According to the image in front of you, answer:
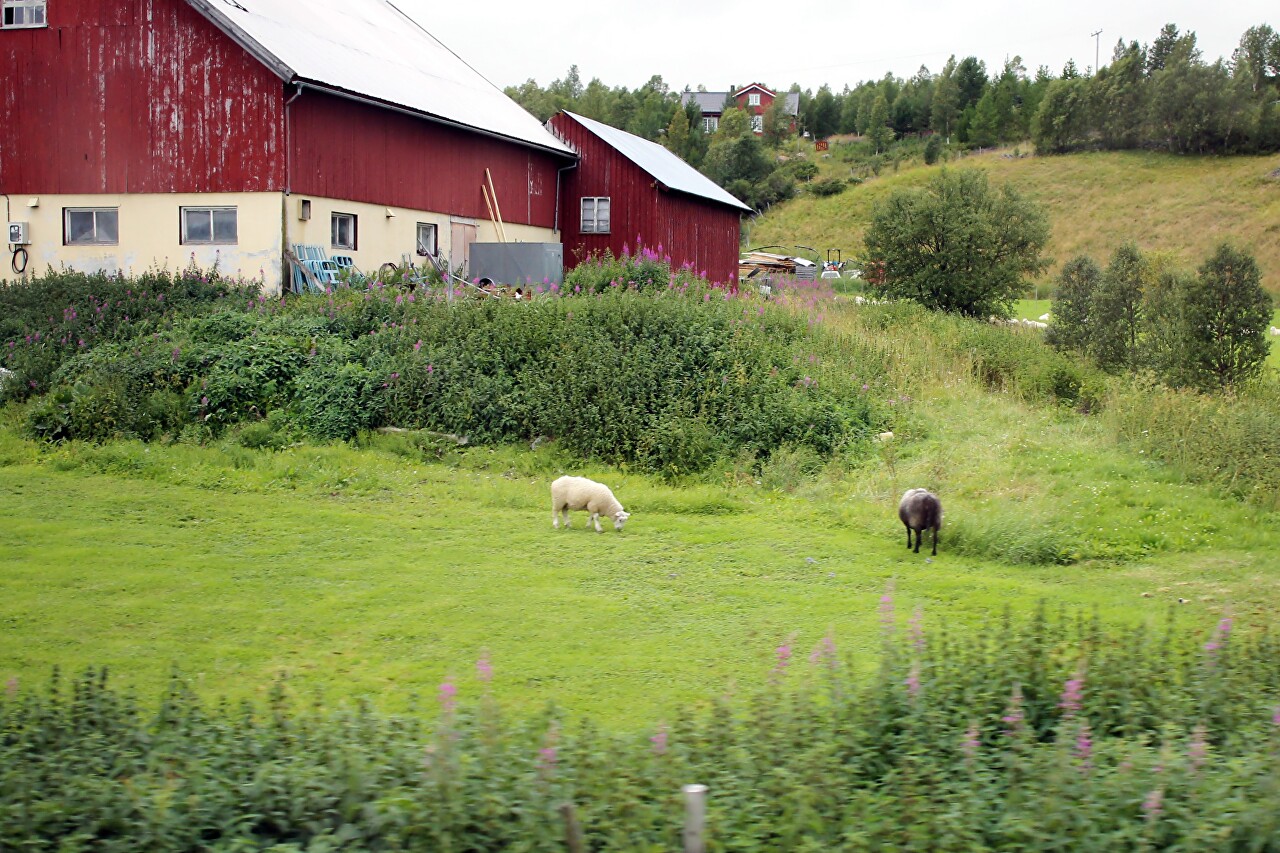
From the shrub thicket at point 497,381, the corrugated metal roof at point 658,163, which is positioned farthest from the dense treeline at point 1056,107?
the shrub thicket at point 497,381

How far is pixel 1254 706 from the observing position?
5883mm

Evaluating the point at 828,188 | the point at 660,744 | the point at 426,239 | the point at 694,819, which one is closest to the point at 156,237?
the point at 426,239

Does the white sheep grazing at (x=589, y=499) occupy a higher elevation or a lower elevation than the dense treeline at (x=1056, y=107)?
lower

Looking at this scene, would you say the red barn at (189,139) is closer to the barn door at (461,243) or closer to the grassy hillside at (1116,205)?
the barn door at (461,243)

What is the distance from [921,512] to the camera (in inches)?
447

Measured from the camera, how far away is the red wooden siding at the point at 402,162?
73.3ft

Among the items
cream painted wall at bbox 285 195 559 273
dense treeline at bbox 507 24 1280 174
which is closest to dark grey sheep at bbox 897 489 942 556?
cream painted wall at bbox 285 195 559 273

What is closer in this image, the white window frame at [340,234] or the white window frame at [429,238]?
the white window frame at [340,234]

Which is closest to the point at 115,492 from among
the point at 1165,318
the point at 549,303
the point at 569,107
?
the point at 549,303

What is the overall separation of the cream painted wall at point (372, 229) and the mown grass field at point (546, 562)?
7.28m

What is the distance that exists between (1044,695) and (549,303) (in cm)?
1368

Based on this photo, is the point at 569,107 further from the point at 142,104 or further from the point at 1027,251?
the point at 142,104

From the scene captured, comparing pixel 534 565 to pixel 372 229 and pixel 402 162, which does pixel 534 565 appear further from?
pixel 402 162

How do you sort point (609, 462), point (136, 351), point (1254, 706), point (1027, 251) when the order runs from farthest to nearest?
point (1027, 251) < point (136, 351) < point (609, 462) < point (1254, 706)
